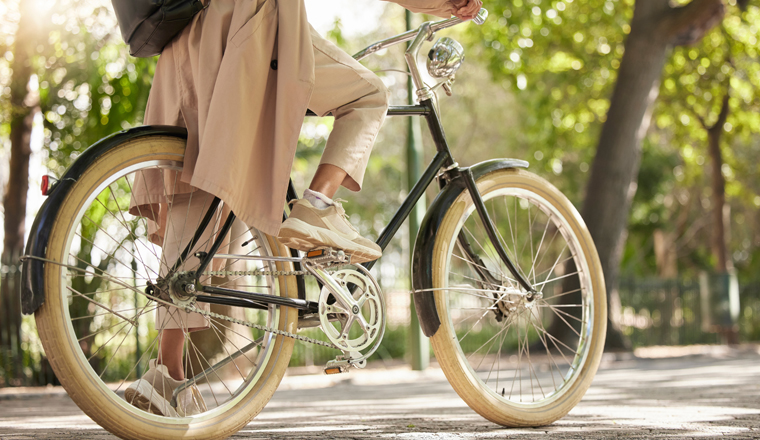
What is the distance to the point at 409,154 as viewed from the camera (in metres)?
8.82

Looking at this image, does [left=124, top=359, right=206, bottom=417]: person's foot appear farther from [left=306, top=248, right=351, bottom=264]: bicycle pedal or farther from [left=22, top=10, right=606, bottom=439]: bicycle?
[left=306, top=248, right=351, bottom=264]: bicycle pedal

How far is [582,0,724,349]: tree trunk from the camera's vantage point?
9.72 m

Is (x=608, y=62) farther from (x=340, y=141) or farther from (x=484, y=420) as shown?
(x=340, y=141)

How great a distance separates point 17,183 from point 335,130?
8.64 metres

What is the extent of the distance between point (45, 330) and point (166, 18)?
1052mm

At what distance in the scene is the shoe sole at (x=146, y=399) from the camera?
7.30ft

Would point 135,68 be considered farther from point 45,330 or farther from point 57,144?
point 45,330

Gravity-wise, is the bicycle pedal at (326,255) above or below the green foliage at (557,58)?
below

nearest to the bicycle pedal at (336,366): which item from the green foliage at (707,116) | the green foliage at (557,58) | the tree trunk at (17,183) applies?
the tree trunk at (17,183)

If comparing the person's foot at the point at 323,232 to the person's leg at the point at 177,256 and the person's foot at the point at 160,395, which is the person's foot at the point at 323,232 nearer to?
the person's leg at the point at 177,256

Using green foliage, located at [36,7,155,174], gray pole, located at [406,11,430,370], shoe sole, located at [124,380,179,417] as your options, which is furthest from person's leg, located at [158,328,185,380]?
green foliage, located at [36,7,155,174]

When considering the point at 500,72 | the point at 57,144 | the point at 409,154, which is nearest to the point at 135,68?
the point at 57,144

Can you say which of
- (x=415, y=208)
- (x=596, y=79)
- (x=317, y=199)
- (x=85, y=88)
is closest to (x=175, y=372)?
(x=317, y=199)

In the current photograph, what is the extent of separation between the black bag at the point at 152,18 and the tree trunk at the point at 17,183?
6869 millimetres
